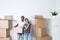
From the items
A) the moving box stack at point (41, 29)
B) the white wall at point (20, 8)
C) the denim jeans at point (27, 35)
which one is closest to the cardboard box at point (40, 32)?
the moving box stack at point (41, 29)

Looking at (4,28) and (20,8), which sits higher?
(20,8)

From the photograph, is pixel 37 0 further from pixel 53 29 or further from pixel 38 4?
pixel 53 29

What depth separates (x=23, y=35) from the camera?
5766mm

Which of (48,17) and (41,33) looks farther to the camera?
(48,17)

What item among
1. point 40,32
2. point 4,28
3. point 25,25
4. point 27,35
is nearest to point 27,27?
point 25,25

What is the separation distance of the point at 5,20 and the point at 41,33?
4.65 feet

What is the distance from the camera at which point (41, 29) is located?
5.57m

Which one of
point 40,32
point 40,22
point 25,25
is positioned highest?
point 40,22

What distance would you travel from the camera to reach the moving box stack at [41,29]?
18.3 feet

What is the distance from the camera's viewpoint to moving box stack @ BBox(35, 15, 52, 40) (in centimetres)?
559

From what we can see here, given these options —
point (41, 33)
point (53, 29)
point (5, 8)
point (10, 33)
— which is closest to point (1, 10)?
point (5, 8)

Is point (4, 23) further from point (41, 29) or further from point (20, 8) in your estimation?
point (41, 29)

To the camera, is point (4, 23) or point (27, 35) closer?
Answer: point (4, 23)

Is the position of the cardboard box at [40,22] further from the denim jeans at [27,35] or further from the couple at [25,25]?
the denim jeans at [27,35]
